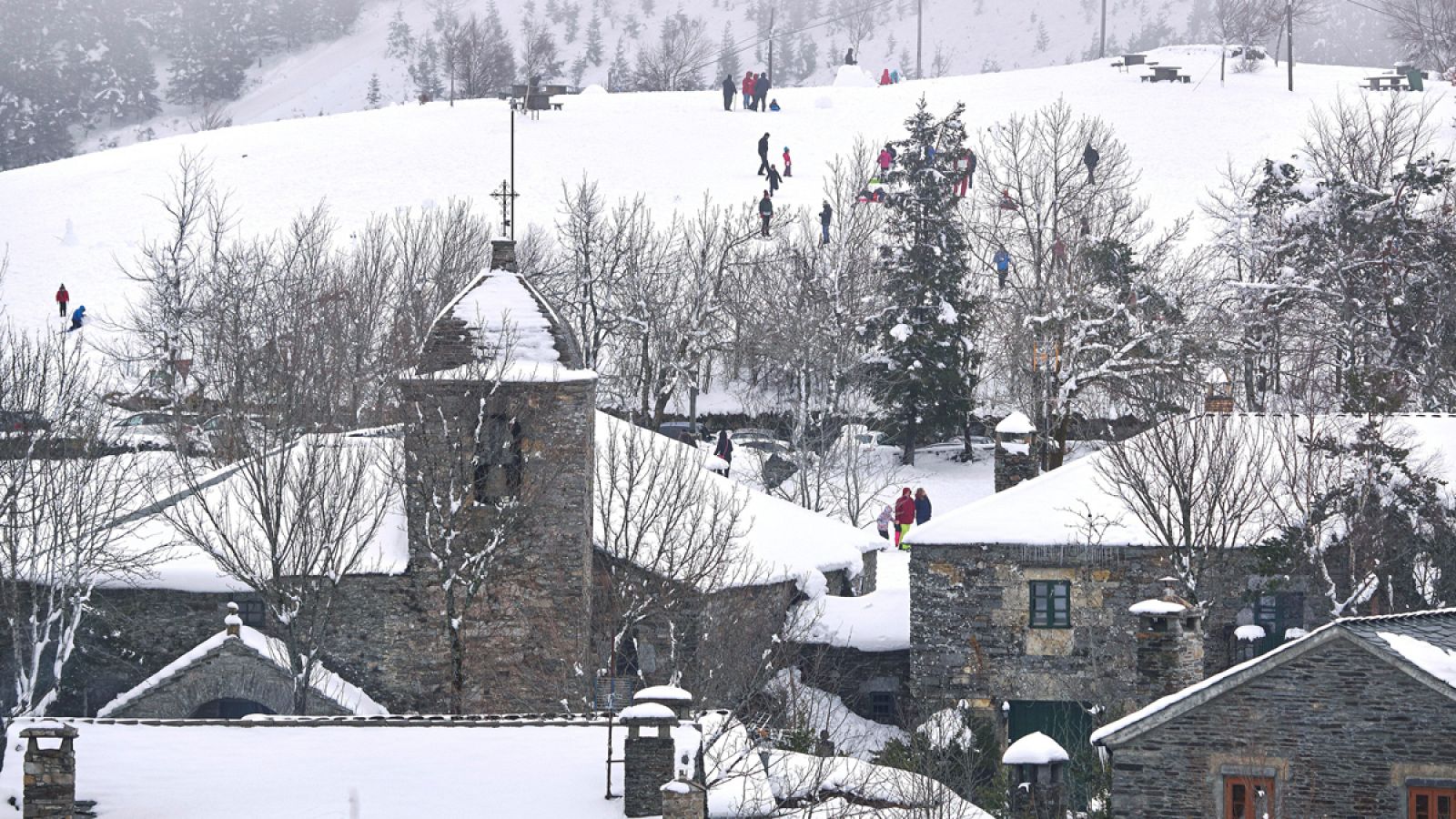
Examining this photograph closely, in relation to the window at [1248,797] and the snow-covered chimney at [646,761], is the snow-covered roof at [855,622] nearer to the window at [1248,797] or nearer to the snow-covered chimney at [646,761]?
the window at [1248,797]

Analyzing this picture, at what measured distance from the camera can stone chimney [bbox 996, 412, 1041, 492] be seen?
37938mm

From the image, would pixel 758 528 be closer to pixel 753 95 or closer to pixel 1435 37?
pixel 753 95

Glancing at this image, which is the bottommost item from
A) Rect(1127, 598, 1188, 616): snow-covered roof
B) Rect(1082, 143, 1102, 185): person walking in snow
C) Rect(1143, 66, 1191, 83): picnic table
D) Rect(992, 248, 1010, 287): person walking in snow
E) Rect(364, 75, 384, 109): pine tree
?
Rect(1127, 598, 1188, 616): snow-covered roof

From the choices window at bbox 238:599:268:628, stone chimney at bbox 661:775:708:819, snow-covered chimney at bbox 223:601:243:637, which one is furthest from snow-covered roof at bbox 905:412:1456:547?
stone chimney at bbox 661:775:708:819

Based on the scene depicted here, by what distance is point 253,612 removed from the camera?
3225cm

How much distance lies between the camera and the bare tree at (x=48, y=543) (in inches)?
1228

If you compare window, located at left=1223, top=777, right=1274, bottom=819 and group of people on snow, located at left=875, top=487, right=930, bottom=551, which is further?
group of people on snow, located at left=875, top=487, right=930, bottom=551

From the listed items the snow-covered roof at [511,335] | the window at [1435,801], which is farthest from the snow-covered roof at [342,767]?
the snow-covered roof at [511,335]

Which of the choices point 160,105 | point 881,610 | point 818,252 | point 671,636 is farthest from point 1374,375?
point 160,105

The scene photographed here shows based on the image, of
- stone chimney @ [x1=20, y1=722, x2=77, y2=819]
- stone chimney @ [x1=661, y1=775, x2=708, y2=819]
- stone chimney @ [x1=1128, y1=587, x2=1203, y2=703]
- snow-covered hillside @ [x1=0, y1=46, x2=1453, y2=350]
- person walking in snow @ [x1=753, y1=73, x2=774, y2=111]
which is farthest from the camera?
person walking in snow @ [x1=753, y1=73, x2=774, y2=111]

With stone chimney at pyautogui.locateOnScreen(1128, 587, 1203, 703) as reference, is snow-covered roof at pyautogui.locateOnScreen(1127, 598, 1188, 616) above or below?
above

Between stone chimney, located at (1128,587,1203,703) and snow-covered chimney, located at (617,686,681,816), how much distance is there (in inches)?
302

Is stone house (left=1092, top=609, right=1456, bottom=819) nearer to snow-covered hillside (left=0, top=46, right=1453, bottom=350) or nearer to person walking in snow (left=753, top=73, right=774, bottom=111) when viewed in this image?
snow-covered hillside (left=0, top=46, right=1453, bottom=350)

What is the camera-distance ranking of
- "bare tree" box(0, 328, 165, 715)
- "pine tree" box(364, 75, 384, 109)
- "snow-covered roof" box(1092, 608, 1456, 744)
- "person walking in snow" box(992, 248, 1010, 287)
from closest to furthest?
"snow-covered roof" box(1092, 608, 1456, 744), "bare tree" box(0, 328, 165, 715), "person walking in snow" box(992, 248, 1010, 287), "pine tree" box(364, 75, 384, 109)
